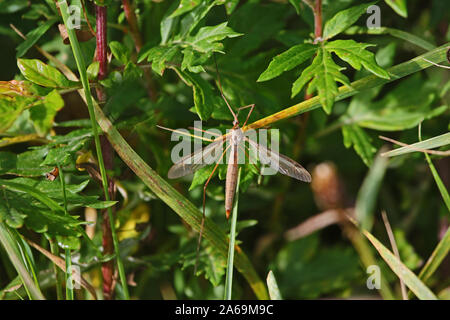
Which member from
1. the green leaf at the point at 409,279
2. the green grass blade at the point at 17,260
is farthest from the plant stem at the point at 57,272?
the green leaf at the point at 409,279

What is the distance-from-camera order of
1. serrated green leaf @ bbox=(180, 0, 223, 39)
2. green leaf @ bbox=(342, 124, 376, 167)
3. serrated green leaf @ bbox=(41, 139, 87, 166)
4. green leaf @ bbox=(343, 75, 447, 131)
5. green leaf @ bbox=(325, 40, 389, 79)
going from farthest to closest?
1. green leaf @ bbox=(343, 75, 447, 131)
2. green leaf @ bbox=(342, 124, 376, 167)
3. serrated green leaf @ bbox=(180, 0, 223, 39)
4. serrated green leaf @ bbox=(41, 139, 87, 166)
5. green leaf @ bbox=(325, 40, 389, 79)

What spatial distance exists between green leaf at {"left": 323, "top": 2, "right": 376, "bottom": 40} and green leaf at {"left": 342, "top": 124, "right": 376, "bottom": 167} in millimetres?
583

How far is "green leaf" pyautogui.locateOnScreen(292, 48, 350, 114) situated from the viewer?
5.39 ft

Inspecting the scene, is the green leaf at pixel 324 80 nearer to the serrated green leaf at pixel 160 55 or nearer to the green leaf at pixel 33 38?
the serrated green leaf at pixel 160 55

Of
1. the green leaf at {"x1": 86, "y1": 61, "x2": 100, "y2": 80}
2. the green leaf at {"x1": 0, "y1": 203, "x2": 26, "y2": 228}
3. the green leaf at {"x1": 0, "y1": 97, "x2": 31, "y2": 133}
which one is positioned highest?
the green leaf at {"x1": 86, "y1": 61, "x2": 100, "y2": 80}

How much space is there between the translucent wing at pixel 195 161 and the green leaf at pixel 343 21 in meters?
0.68

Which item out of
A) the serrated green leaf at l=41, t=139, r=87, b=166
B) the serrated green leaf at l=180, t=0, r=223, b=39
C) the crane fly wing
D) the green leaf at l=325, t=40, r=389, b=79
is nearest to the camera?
the green leaf at l=325, t=40, r=389, b=79

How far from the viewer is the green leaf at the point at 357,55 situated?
5.59 feet

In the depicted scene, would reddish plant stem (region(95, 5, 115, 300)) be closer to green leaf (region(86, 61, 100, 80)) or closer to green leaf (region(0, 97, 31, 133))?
green leaf (region(86, 61, 100, 80))

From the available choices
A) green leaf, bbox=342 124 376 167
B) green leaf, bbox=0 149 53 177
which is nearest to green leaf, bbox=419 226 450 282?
green leaf, bbox=342 124 376 167

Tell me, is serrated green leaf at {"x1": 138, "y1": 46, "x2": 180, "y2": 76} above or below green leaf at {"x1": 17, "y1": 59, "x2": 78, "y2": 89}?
above

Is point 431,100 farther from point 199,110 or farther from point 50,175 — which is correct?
point 50,175

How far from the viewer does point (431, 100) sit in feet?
8.02
